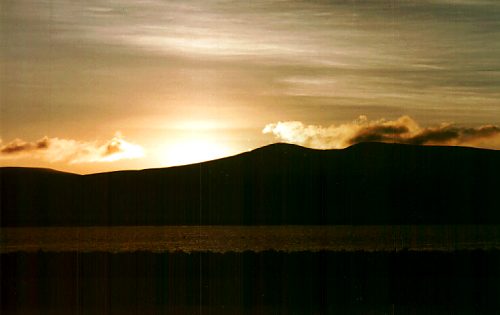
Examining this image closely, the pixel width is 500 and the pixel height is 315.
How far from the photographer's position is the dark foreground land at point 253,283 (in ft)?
82.0

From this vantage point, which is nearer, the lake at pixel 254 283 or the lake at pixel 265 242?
the lake at pixel 254 283

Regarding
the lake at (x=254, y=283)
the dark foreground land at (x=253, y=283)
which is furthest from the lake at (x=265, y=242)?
the dark foreground land at (x=253, y=283)

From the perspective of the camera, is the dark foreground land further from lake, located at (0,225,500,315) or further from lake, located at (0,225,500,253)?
lake, located at (0,225,500,253)

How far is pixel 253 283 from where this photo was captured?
105 ft

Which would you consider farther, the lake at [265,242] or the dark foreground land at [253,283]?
the lake at [265,242]

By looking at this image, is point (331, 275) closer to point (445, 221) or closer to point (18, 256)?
point (18, 256)

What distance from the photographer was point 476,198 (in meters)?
197

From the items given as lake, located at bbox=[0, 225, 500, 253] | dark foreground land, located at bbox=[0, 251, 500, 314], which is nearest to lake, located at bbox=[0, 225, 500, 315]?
dark foreground land, located at bbox=[0, 251, 500, 314]

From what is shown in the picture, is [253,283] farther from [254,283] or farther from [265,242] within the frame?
[265,242]

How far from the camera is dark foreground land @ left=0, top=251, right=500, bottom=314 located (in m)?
25.0

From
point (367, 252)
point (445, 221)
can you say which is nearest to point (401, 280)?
point (367, 252)

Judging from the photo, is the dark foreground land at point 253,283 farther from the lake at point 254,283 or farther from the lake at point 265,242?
the lake at point 265,242

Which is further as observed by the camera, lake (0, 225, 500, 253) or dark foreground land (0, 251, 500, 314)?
lake (0, 225, 500, 253)

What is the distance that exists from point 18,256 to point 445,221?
153 meters
